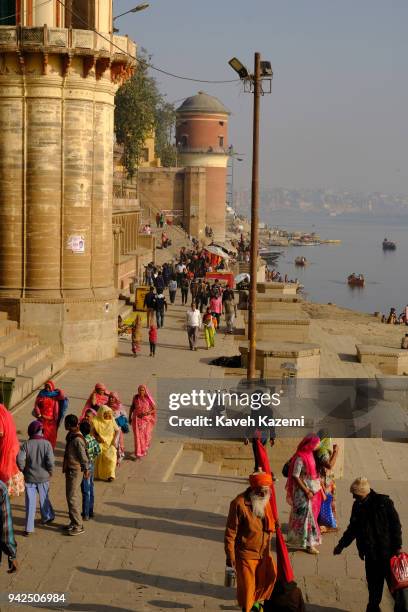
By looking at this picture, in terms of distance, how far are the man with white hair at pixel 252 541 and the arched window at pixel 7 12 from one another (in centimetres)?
1515

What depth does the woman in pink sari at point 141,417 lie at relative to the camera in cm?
1289

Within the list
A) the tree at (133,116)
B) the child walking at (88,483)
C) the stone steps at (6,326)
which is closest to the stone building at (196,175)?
the tree at (133,116)

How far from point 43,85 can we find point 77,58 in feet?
3.02

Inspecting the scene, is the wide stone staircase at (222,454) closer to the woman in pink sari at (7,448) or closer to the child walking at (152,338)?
the woman in pink sari at (7,448)

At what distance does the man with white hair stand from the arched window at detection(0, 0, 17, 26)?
15.1 metres

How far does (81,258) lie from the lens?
20.5 meters

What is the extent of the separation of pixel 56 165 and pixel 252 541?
13.6 meters

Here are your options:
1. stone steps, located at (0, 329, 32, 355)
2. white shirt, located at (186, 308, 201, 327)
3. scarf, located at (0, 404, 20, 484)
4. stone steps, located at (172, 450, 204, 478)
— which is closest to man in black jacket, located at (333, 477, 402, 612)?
scarf, located at (0, 404, 20, 484)

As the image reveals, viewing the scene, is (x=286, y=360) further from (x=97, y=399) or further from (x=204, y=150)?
(x=204, y=150)

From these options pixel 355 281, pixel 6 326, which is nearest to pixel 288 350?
pixel 6 326

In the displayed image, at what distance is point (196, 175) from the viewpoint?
63312 millimetres

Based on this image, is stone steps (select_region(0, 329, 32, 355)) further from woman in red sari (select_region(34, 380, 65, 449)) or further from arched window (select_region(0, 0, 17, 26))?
arched window (select_region(0, 0, 17, 26))

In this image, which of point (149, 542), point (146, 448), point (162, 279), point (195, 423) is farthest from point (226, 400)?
point (162, 279)

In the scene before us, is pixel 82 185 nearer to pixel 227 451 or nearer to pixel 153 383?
pixel 153 383
